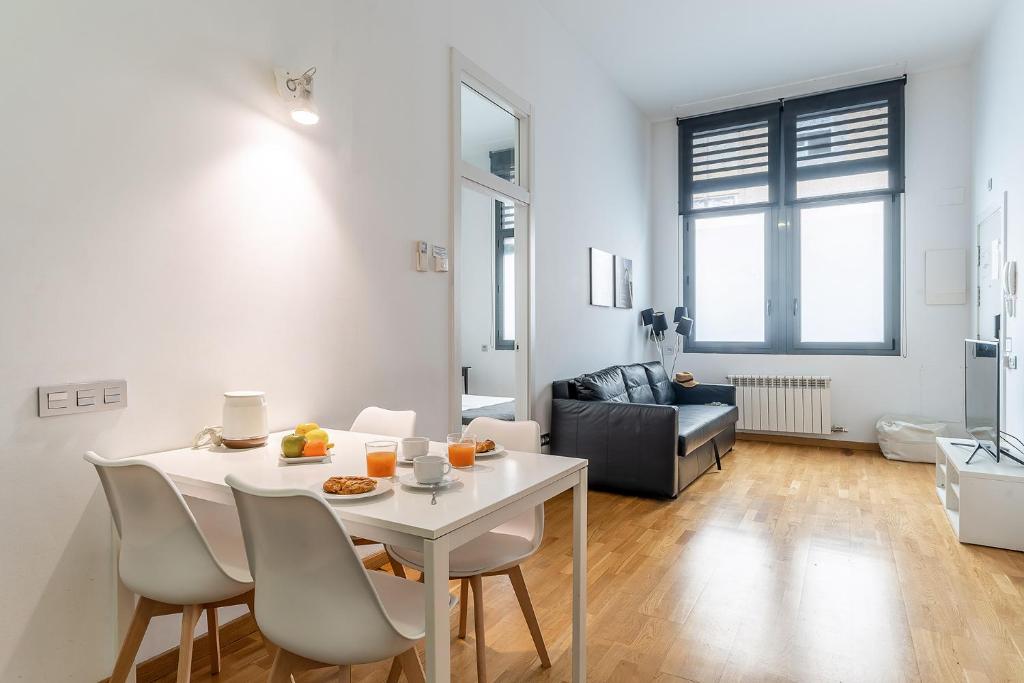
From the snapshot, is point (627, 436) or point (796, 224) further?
point (796, 224)

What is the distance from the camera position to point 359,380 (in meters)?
2.70

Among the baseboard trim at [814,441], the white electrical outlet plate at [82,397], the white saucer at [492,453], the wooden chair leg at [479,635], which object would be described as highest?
the white electrical outlet plate at [82,397]

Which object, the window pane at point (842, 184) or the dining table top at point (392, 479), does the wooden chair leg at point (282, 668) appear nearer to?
the dining table top at point (392, 479)

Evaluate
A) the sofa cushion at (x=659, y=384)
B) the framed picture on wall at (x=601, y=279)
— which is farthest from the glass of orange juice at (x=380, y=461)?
the sofa cushion at (x=659, y=384)

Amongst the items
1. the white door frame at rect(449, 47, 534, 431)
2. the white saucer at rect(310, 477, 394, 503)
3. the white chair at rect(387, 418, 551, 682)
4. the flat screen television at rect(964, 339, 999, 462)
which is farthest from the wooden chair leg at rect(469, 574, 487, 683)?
the flat screen television at rect(964, 339, 999, 462)

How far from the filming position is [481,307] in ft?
19.4

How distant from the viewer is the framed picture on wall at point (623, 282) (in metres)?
5.67

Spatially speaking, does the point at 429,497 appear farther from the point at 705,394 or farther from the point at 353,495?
the point at 705,394

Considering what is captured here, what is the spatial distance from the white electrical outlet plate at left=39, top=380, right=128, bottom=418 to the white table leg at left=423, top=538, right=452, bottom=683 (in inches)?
48.6

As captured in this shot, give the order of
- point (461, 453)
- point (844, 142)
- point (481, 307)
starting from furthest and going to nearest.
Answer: point (481, 307), point (844, 142), point (461, 453)

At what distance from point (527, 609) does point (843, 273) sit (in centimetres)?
528

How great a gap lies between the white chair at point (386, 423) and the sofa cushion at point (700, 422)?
2.30m

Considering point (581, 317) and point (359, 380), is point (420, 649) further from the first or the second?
point (581, 317)

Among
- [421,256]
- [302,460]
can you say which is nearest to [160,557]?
[302,460]
